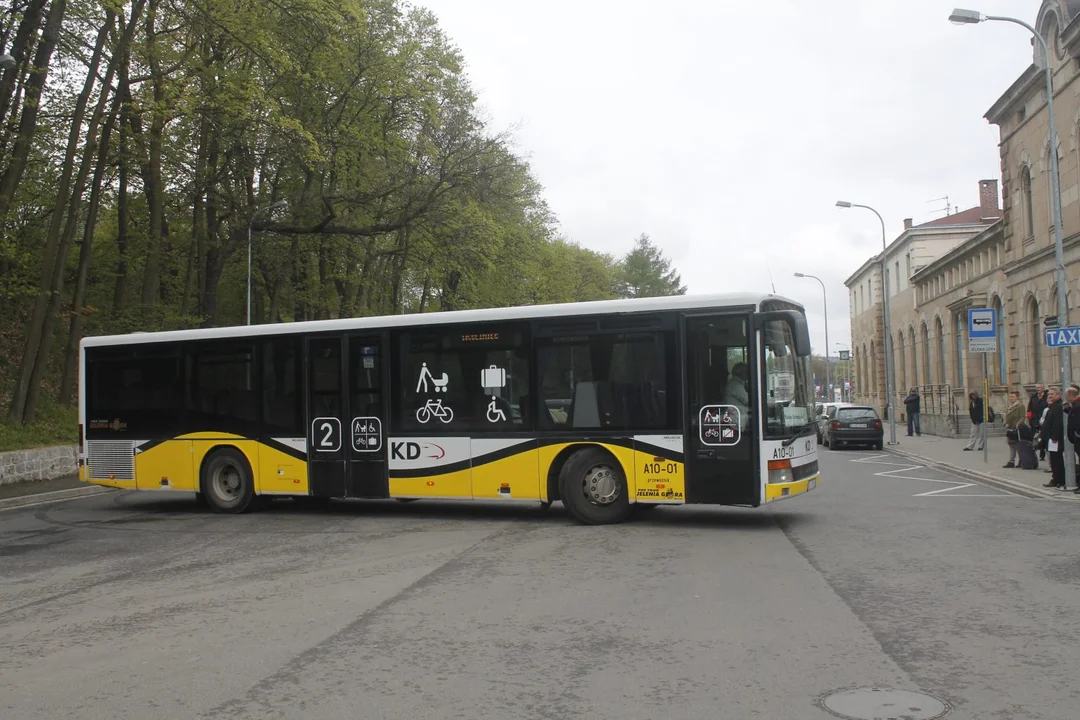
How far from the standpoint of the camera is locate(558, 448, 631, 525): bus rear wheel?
497 inches

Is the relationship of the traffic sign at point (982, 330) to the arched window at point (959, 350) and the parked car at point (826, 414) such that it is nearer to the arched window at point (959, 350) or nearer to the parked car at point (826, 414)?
the parked car at point (826, 414)

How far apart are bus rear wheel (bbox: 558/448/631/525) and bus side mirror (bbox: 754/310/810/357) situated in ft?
8.48

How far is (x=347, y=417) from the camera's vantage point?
1430cm

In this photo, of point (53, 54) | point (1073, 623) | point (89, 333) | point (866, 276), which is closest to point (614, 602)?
point (1073, 623)

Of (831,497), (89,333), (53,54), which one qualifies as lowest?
(831,497)

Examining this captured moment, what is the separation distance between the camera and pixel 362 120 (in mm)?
32062

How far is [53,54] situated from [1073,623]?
24841 millimetres

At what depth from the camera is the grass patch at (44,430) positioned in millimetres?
21578

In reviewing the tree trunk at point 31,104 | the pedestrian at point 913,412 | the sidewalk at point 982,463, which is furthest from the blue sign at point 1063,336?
the pedestrian at point 913,412

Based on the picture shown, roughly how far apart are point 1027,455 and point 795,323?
37.5ft

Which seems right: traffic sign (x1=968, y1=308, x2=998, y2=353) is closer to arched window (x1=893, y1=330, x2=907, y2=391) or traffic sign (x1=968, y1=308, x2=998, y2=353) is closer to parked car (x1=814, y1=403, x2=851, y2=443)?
parked car (x1=814, y1=403, x2=851, y2=443)

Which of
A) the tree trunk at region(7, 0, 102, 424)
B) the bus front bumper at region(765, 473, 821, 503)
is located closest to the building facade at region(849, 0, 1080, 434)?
the bus front bumper at region(765, 473, 821, 503)

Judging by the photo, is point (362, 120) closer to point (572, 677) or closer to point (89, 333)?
point (89, 333)

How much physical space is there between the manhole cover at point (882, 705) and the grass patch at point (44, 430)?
20444mm
